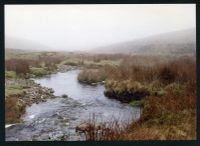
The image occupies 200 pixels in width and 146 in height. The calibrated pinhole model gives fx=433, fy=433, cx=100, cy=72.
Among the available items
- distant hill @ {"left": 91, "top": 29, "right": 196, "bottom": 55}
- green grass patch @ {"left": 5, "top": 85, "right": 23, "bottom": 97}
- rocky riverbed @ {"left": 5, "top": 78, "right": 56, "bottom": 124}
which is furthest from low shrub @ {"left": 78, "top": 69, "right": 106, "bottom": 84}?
green grass patch @ {"left": 5, "top": 85, "right": 23, "bottom": 97}

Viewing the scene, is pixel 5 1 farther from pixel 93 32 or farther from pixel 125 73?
pixel 125 73

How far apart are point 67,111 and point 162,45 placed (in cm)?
157

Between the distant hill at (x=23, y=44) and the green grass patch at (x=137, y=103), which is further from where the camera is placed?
the green grass patch at (x=137, y=103)

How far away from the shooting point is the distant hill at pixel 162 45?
5.77 metres

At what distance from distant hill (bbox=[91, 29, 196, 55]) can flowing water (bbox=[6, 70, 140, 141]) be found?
617 millimetres

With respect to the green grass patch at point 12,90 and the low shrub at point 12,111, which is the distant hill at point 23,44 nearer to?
the green grass patch at point 12,90

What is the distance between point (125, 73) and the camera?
5871 mm

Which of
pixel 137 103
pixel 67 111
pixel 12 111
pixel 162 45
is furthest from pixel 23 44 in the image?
pixel 162 45

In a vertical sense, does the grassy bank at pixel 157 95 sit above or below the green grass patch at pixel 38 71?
below

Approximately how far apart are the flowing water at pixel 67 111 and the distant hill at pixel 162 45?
617mm

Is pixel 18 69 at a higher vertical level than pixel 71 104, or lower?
higher

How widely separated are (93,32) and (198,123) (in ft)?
6.11

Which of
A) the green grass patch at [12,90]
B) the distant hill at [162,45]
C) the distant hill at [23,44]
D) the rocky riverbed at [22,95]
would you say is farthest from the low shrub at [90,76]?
the green grass patch at [12,90]
